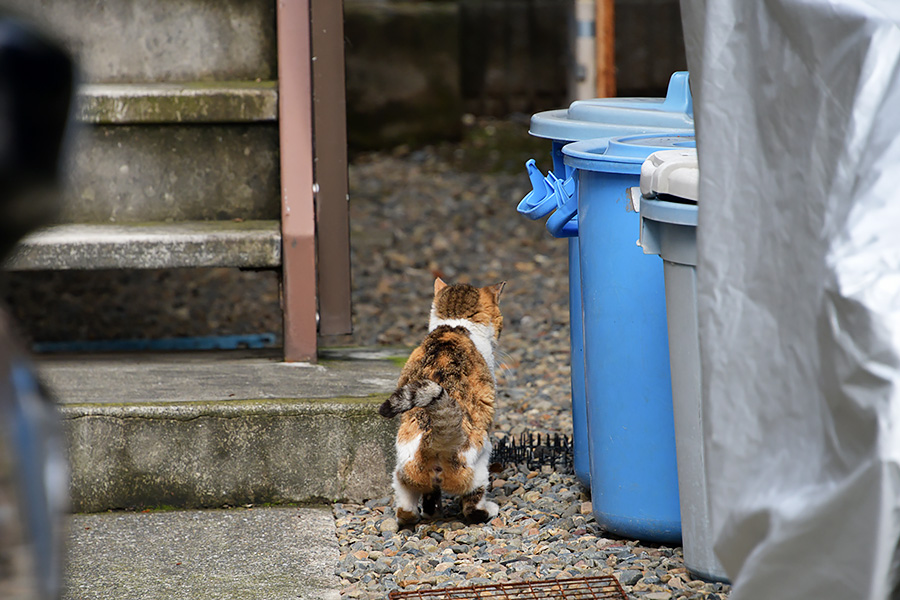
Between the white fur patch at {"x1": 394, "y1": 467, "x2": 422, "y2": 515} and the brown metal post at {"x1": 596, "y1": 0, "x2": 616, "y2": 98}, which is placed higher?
the brown metal post at {"x1": 596, "y1": 0, "x2": 616, "y2": 98}

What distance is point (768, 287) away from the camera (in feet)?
5.76

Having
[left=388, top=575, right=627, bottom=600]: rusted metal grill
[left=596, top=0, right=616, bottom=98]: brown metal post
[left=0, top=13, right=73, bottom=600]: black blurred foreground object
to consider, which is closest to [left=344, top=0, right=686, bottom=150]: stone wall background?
[left=596, top=0, right=616, bottom=98]: brown metal post

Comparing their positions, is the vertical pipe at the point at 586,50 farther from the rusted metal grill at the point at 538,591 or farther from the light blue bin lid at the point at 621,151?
the rusted metal grill at the point at 538,591

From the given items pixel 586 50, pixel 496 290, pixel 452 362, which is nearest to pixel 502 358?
pixel 496 290

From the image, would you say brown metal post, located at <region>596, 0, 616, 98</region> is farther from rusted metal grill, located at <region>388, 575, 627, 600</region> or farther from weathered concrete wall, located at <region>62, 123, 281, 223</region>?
rusted metal grill, located at <region>388, 575, 627, 600</region>

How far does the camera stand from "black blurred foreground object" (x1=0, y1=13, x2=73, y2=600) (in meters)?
0.80

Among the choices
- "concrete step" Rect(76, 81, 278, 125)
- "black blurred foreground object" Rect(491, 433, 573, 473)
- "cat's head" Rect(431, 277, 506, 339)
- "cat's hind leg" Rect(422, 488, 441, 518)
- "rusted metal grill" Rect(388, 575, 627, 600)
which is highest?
"concrete step" Rect(76, 81, 278, 125)

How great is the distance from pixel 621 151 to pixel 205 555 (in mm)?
1680

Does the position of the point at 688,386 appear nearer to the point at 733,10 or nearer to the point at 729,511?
the point at 729,511

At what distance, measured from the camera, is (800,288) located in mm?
1672

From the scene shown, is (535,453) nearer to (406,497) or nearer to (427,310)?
(406,497)

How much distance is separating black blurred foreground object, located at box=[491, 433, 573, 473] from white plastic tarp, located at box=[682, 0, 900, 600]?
73.5 inches

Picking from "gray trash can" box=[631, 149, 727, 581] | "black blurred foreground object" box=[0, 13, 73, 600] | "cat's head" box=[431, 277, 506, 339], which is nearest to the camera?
"black blurred foreground object" box=[0, 13, 73, 600]

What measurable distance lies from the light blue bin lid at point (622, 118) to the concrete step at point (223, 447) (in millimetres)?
1083
